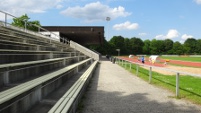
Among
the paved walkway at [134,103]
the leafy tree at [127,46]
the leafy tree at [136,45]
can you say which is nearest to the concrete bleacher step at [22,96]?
the paved walkway at [134,103]

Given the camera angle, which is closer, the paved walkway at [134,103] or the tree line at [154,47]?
the paved walkway at [134,103]

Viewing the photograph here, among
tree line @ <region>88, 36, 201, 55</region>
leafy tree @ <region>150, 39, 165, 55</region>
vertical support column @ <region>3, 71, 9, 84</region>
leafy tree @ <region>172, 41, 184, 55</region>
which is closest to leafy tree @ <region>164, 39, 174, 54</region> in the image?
tree line @ <region>88, 36, 201, 55</region>

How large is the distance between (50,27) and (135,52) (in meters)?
95.6

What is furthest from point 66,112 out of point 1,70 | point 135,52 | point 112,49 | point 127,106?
point 135,52

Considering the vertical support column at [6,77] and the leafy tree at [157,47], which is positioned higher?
the leafy tree at [157,47]

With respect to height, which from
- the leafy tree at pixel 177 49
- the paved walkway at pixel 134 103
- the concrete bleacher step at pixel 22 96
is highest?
the leafy tree at pixel 177 49

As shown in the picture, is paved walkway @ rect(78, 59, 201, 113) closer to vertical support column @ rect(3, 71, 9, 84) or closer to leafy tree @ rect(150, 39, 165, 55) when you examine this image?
vertical support column @ rect(3, 71, 9, 84)

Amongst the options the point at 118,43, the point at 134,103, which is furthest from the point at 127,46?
the point at 134,103

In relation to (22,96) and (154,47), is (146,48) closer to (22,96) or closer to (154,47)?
(154,47)

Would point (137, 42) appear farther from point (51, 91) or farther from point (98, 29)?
point (51, 91)

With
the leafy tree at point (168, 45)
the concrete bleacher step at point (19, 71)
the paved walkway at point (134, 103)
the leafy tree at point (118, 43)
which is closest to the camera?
the concrete bleacher step at point (19, 71)

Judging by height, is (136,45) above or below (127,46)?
above

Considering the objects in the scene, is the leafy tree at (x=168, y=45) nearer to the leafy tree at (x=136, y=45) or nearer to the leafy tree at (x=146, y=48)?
the leafy tree at (x=146, y=48)

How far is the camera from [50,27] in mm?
42750
